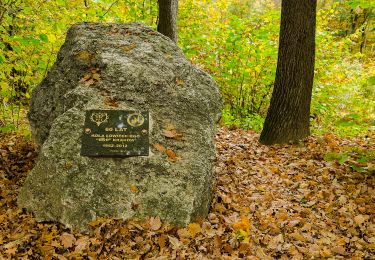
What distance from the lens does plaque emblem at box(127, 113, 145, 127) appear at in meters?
4.21

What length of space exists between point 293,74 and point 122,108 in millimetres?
3590

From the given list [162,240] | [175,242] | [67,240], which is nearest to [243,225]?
[175,242]

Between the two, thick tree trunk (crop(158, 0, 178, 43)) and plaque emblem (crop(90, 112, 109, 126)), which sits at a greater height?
thick tree trunk (crop(158, 0, 178, 43))

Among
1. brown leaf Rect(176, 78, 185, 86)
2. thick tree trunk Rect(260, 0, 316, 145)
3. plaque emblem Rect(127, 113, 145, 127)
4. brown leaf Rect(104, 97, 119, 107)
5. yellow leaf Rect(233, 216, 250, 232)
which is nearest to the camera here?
yellow leaf Rect(233, 216, 250, 232)

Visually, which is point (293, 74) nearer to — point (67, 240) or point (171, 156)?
point (171, 156)

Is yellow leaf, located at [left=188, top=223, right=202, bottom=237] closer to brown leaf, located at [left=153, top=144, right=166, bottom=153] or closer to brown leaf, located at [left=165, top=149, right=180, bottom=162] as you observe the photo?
brown leaf, located at [left=165, top=149, right=180, bottom=162]

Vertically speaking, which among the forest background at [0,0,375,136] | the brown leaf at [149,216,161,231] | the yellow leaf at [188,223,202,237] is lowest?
the yellow leaf at [188,223,202,237]

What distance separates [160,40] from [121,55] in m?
0.87

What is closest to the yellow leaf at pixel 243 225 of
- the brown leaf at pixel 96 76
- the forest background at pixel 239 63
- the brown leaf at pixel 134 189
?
the brown leaf at pixel 134 189

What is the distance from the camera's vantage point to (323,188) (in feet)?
15.9

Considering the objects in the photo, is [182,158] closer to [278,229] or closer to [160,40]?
[278,229]

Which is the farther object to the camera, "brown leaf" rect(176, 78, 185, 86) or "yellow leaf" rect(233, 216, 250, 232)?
"brown leaf" rect(176, 78, 185, 86)

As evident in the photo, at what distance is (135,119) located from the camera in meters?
4.23

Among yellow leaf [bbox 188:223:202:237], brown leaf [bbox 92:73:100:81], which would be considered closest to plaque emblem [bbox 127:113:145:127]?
brown leaf [bbox 92:73:100:81]
